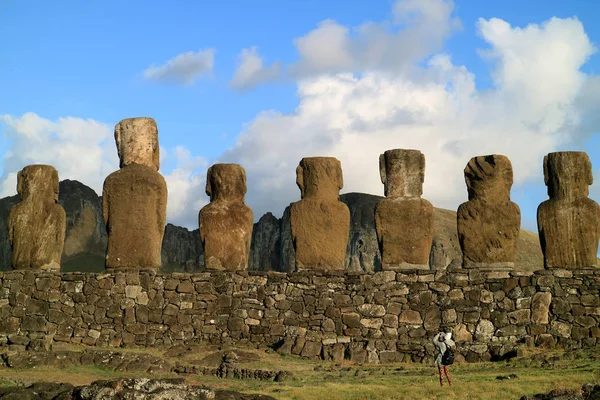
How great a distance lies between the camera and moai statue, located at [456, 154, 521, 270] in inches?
855

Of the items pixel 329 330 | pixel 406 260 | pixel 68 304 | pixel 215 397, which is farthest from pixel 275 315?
pixel 215 397

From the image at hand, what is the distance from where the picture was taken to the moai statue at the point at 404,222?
22.0 metres

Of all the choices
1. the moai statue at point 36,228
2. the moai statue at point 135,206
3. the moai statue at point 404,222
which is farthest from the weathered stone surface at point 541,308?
the moai statue at point 36,228

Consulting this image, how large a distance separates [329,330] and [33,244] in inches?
279

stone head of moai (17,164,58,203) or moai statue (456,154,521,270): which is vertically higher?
stone head of moai (17,164,58,203)

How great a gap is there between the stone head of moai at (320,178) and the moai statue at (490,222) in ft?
9.52

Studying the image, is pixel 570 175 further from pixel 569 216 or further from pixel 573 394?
pixel 573 394

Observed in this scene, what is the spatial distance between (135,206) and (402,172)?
6.02m

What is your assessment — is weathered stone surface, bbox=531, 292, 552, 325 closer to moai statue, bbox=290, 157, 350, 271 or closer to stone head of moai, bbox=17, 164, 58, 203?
moai statue, bbox=290, 157, 350, 271

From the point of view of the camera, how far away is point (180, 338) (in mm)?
22109

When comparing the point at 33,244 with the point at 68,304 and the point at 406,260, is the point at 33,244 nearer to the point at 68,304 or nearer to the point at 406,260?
the point at 68,304

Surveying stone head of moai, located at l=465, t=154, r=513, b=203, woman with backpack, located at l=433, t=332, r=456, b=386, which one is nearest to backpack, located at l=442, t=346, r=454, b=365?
woman with backpack, located at l=433, t=332, r=456, b=386

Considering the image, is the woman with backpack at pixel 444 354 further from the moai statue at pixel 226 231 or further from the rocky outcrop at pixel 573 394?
the moai statue at pixel 226 231

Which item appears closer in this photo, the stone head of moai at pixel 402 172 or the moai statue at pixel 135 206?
the stone head of moai at pixel 402 172
